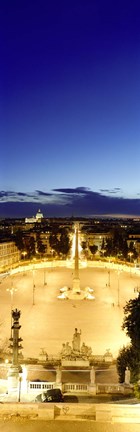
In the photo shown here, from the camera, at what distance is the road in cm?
1245

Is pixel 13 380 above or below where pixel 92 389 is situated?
above

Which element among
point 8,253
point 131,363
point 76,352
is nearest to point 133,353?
point 131,363

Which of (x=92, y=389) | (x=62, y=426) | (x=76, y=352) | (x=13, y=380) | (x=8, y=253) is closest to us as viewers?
(x=62, y=426)

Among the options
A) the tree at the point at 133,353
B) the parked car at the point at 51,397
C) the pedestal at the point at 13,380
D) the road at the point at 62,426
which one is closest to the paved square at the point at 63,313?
the tree at the point at 133,353

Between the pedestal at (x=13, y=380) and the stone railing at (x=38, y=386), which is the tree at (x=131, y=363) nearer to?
the stone railing at (x=38, y=386)

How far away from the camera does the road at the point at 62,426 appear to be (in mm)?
12453

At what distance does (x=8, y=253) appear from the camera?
78.8m

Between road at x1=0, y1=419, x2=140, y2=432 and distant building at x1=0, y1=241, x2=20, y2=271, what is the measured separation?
5998 centimetres

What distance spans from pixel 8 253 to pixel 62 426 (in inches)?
2641

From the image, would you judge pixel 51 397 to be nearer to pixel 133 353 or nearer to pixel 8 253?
pixel 133 353

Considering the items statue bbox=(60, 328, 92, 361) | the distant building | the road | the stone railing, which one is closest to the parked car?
the road

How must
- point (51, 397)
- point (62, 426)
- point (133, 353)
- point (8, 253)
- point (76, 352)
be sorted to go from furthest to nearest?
point (8, 253) < point (76, 352) < point (133, 353) < point (51, 397) < point (62, 426)

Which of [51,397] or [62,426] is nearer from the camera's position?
[62,426]

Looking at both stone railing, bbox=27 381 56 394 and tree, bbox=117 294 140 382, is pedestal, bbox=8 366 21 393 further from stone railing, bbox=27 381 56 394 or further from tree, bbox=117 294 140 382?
tree, bbox=117 294 140 382
